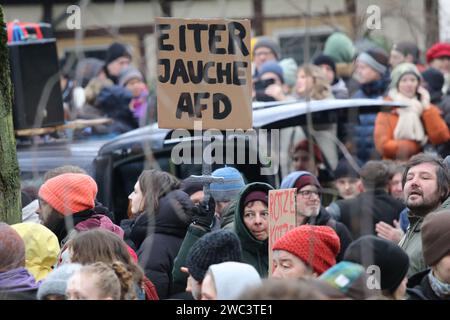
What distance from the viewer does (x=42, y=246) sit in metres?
7.02

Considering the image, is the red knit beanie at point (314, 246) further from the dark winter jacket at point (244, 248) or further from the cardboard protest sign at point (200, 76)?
the cardboard protest sign at point (200, 76)

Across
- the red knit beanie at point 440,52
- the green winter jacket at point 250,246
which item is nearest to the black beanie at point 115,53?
the red knit beanie at point 440,52

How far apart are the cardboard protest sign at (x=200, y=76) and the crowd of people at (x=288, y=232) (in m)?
0.46

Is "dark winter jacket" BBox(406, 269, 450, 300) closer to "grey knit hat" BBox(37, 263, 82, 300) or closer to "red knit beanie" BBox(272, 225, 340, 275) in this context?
"red knit beanie" BBox(272, 225, 340, 275)

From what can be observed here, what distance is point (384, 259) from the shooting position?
19.7 ft

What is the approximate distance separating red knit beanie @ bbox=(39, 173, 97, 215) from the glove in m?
0.58

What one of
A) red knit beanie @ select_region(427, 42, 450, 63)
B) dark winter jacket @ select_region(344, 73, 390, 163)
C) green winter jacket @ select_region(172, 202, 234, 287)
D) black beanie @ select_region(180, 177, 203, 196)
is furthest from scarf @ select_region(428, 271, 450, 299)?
red knit beanie @ select_region(427, 42, 450, 63)

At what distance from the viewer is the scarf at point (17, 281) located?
6.28m

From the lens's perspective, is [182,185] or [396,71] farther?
[396,71]

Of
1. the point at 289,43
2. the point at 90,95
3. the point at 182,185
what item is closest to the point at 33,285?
the point at 182,185

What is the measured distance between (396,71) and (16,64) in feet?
10.0

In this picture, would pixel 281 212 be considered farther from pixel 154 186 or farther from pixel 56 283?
pixel 56 283

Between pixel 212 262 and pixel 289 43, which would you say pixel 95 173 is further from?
pixel 289 43

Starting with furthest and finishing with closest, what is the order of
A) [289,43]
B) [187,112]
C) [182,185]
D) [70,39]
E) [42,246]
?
[70,39] < [289,43] < [182,185] < [187,112] < [42,246]
